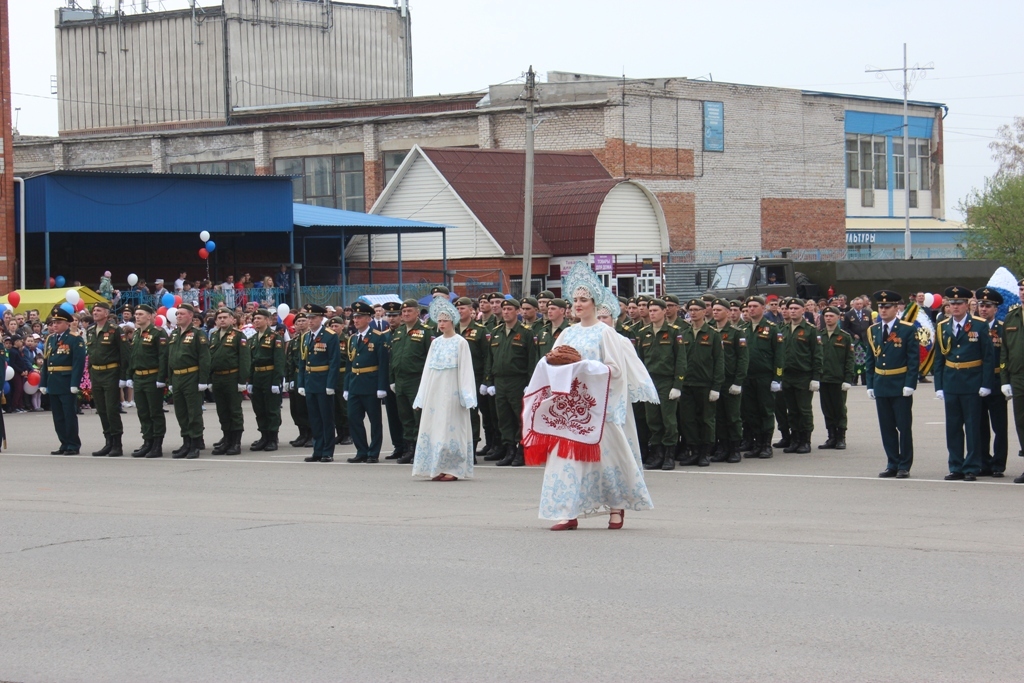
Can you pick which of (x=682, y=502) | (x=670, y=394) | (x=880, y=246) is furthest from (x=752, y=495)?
(x=880, y=246)

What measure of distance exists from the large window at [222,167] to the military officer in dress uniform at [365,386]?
43651 millimetres

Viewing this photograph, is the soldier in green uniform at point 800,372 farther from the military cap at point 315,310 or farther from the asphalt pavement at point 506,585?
the military cap at point 315,310

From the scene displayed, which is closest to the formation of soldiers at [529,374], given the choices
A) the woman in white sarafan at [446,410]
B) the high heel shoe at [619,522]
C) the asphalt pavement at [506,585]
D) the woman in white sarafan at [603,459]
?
the woman in white sarafan at [446,410]

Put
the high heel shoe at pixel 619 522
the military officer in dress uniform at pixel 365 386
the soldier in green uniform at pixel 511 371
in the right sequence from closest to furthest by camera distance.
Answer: the high heel shoe at pixel 619 522, the soldier in green uniform at pixel 511 371, the military officer in dress uniform at pixel 365 386

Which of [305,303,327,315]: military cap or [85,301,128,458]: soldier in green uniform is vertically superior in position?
[305,303,327,315]: military cap

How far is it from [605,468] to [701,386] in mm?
5574

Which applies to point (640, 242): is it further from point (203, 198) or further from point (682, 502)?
point (682, 502)

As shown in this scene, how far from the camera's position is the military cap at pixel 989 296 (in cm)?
1327

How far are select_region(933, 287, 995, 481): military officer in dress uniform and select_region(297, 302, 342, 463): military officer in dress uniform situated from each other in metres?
7.02

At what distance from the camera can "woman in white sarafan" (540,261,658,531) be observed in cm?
995

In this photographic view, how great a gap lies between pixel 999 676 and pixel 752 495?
6442mm

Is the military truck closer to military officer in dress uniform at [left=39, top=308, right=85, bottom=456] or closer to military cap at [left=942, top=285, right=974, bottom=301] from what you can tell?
military officer in dress uniform at [left=39, top=308, right=85, bottom=456]

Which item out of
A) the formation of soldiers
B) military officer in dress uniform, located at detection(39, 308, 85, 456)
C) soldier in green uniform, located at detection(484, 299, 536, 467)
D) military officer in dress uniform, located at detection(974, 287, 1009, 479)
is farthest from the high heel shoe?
military officer in dress uniform, located at detection(39, 308, 85, 456)

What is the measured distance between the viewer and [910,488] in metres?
12.6
